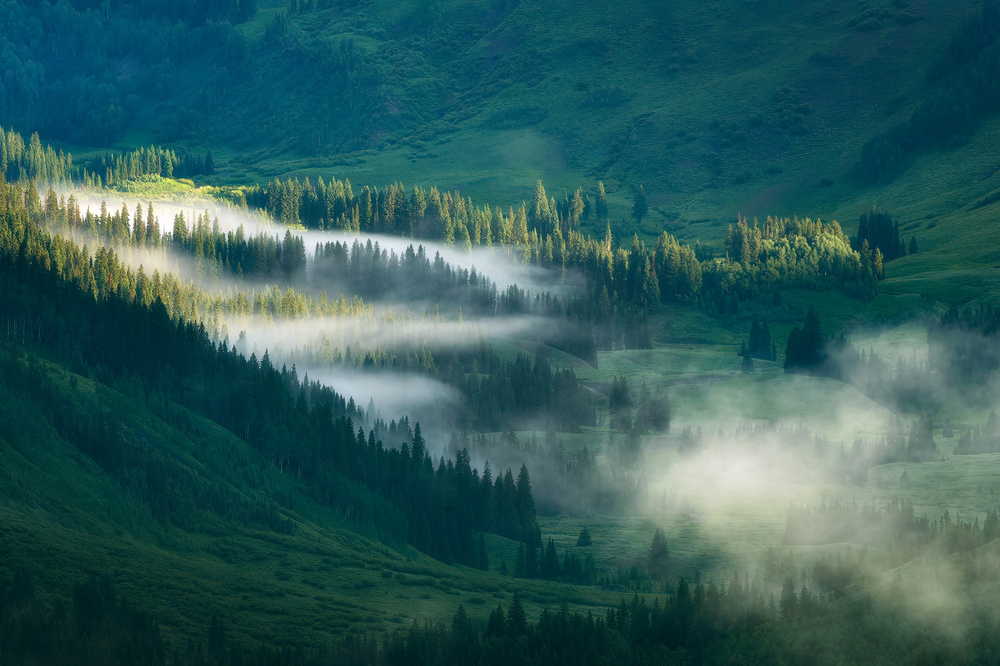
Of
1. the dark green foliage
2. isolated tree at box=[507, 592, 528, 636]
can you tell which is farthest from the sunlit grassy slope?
isolated tree at box=[507, 592, 528, 636]

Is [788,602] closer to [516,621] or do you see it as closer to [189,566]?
[516,621]

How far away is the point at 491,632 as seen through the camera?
167 meters

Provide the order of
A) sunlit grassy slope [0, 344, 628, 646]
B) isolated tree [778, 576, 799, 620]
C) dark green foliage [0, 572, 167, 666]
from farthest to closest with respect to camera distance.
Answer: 1. sunlit grassy slope [0, 344, 628, 646]
2. isolated tree [778, 576, 799, 620]
3. dark green foliage [0, 572, 167, 666]

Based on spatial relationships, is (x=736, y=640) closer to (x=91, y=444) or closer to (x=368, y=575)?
(x=368, y=575)

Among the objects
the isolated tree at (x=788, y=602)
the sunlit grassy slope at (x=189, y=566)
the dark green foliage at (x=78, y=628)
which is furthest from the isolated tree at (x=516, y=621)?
the dark green foliage at (x=78, y=628)

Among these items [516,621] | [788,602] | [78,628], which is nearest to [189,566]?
[78,628]

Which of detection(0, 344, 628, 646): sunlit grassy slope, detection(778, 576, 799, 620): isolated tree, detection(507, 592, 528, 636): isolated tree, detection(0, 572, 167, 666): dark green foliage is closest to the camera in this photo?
detection(0, 572, 167, 666): dark green foliage

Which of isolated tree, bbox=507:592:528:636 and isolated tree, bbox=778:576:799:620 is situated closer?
isolated tree, bbox=778:576:799:620

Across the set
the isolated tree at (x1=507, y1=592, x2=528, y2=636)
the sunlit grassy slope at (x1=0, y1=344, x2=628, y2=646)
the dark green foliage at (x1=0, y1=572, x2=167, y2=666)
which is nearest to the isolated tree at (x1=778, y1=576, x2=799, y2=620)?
the sunlit grassy slope at (x1=0, y1=344, x2=628, y2=646)

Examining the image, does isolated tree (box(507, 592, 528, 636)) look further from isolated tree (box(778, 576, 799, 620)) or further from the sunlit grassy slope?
isolated tree (box(778, 576, 799, 620))

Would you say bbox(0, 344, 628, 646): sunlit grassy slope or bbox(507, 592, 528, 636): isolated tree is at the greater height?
bbox(0, 344, 628, 646): sunlit grassy slope

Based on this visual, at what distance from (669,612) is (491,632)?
873 inches

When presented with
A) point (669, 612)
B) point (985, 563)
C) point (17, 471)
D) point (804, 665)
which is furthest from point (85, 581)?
point (985, 563)

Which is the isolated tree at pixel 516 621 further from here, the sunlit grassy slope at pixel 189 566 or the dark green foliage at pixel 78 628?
the dark green foliage at pixel 78 628
